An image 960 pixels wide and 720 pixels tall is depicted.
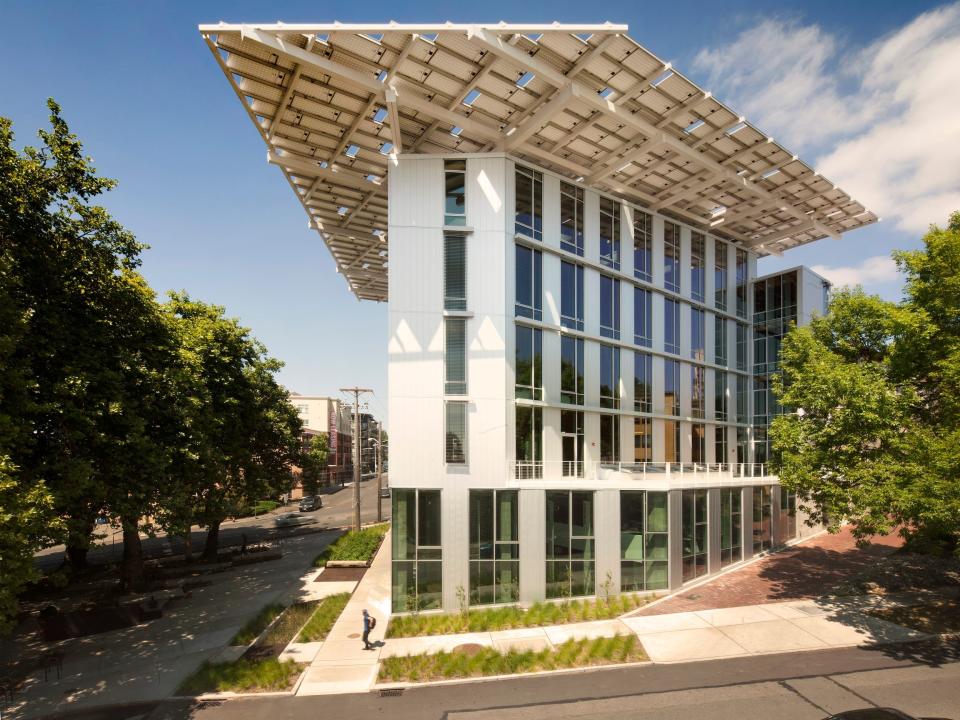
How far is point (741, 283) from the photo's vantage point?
3123 cm

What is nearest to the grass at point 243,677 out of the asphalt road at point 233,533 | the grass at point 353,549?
the grass at point 353,549

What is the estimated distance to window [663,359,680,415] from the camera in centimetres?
2572

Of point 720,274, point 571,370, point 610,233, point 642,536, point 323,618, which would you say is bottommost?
point 323,618

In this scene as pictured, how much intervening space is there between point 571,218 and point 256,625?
69.8 feet

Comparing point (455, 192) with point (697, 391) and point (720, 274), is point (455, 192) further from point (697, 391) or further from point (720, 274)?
point (720, 274)

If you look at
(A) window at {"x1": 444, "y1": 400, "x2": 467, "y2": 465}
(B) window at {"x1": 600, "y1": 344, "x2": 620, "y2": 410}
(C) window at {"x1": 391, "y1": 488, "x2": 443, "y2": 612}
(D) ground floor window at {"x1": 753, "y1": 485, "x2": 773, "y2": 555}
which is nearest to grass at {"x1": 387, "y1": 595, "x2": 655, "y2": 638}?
(C) window at {"x1": 391, "y1": 488, "x2": 443, "y2": 612}

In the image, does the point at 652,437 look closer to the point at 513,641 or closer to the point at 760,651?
the point at 760,651

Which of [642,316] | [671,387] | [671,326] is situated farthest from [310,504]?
[671,326]

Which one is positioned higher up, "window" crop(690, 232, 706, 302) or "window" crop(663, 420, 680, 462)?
"window" crop(690, 232, 706, 302)

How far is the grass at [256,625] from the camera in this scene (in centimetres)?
1603

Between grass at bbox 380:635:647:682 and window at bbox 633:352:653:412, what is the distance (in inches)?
483

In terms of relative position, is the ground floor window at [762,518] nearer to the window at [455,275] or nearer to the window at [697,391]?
the window at [697,391]

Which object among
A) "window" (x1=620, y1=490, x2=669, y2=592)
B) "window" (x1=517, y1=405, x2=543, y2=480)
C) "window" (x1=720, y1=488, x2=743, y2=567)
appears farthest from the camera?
"window" (x1=720, y1=488, x2=743, y2=567)

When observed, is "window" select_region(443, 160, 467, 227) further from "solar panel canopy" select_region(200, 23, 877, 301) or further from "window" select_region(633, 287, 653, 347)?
"window" select_region(633, 287, 653, 347)
